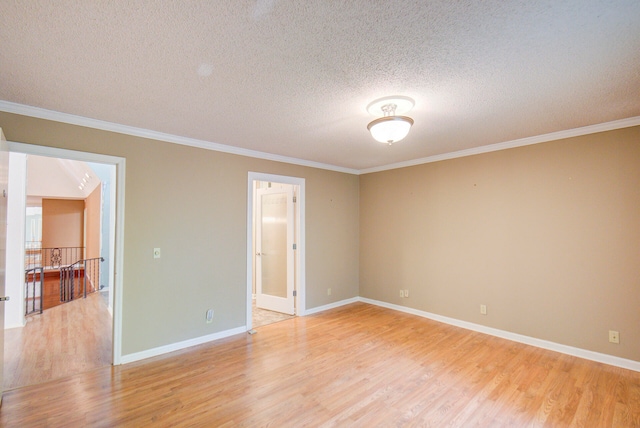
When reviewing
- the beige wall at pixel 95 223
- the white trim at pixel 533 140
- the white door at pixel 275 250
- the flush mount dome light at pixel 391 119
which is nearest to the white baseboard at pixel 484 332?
the white door at pixel 275 250

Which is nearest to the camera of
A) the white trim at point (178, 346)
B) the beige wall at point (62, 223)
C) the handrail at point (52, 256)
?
the white trim at point (178, 346)

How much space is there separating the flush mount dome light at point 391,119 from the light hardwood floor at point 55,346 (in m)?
3.78

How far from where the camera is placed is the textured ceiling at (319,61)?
1.52 meters

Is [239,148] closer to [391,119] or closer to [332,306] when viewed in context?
[391,119]

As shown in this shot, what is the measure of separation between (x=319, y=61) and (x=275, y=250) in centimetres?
383

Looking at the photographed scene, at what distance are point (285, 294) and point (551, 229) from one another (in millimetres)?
3950

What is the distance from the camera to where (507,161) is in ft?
A: 13.0

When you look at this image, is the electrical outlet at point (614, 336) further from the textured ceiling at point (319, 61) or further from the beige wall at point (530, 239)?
the textured ceiling at point (319, 61)

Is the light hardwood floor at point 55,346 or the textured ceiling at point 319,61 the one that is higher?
the textured ceiling at point 319,61

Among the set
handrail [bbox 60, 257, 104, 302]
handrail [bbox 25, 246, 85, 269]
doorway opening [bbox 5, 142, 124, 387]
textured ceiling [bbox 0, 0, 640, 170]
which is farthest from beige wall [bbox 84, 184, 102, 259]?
textured ceiling [bbox 0, 0, 640, 170]

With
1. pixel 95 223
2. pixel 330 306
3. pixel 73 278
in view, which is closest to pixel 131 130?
pixel 330 306

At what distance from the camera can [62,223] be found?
10828 mm

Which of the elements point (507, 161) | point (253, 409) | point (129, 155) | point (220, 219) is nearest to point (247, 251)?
point (220, 219)

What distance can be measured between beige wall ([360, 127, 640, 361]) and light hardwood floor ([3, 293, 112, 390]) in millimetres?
4392
